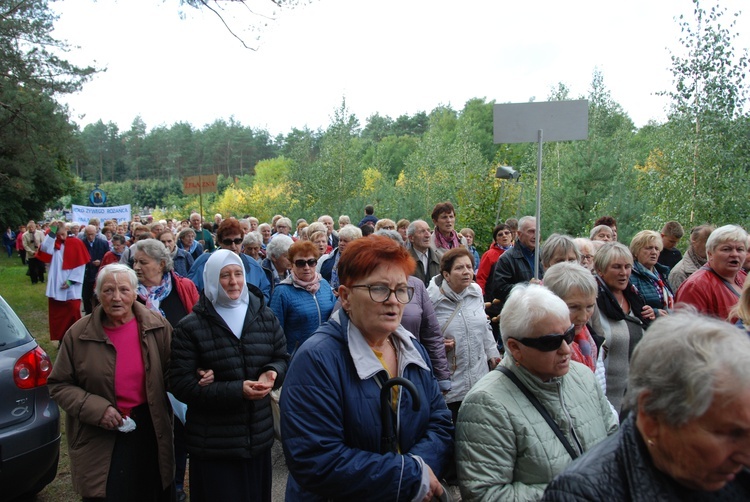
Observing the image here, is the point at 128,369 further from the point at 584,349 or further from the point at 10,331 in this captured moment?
the point at 584,349

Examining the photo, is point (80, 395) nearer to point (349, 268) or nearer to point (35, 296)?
point (349, 268)

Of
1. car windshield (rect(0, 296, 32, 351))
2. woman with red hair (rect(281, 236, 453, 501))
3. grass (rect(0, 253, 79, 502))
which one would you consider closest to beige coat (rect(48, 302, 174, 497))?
car windshield (rect(0, 296, 32, 351))

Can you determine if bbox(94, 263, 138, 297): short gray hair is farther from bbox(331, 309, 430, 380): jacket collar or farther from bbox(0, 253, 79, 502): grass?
bbox(0, 253, 79, 502): grass

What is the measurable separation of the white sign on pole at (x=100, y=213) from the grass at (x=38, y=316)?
2938 millimetres

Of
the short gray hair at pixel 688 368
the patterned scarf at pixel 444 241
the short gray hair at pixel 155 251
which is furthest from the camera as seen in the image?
the patterned scarf at pixel 444 241

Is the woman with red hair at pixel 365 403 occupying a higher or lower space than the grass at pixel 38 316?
higher

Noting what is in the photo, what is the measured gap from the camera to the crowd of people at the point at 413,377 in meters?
1.44

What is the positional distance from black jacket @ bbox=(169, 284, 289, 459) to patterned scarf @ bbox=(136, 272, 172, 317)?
3.81ft

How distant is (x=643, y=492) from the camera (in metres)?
1.40

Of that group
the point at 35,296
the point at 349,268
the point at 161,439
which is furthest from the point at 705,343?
the point at 35,296

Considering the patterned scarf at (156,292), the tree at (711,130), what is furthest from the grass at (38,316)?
the tree at (711,130)

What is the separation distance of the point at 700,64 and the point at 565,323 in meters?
10.9

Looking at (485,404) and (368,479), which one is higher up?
(485,404)

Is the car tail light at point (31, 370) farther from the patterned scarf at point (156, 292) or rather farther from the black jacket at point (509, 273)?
the black jacket at point (509, 273)
